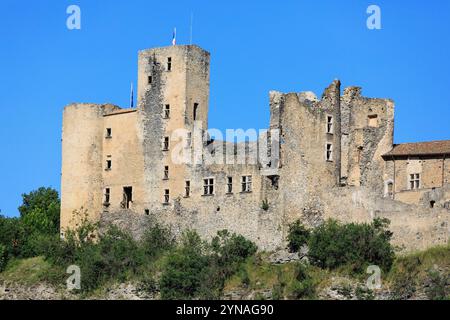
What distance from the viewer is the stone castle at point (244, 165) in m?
67.6

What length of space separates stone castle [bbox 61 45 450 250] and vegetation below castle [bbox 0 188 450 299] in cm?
99

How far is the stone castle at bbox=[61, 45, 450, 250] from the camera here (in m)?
67.6

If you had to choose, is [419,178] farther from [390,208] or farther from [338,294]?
[338,294]

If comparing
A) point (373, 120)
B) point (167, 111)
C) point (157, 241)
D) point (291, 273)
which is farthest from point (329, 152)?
point (157, 241)

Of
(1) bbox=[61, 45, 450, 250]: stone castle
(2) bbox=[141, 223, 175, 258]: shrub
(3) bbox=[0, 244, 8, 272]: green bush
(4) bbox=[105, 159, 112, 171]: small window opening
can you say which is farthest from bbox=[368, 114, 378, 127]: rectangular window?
(3) bbox=[0, 244, 8, 272]: green bush

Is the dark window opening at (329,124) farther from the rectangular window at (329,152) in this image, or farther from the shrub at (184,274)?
the shrub at (184,274)

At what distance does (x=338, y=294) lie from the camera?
2518 inches

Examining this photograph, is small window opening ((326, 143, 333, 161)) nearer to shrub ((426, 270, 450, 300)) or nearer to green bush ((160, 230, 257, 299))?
green bush ((160, 230, 257, 299))

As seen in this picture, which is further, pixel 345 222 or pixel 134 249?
pixel 134 249

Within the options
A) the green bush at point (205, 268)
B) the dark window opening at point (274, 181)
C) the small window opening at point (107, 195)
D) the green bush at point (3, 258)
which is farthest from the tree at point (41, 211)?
the dark window opening at point (274, 181)

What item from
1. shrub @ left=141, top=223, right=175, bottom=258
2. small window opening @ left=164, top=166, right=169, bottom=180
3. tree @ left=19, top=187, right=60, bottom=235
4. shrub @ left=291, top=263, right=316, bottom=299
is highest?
small window opening @ left=164, top=166, right=169, bottom=180

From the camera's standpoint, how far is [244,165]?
234ft
